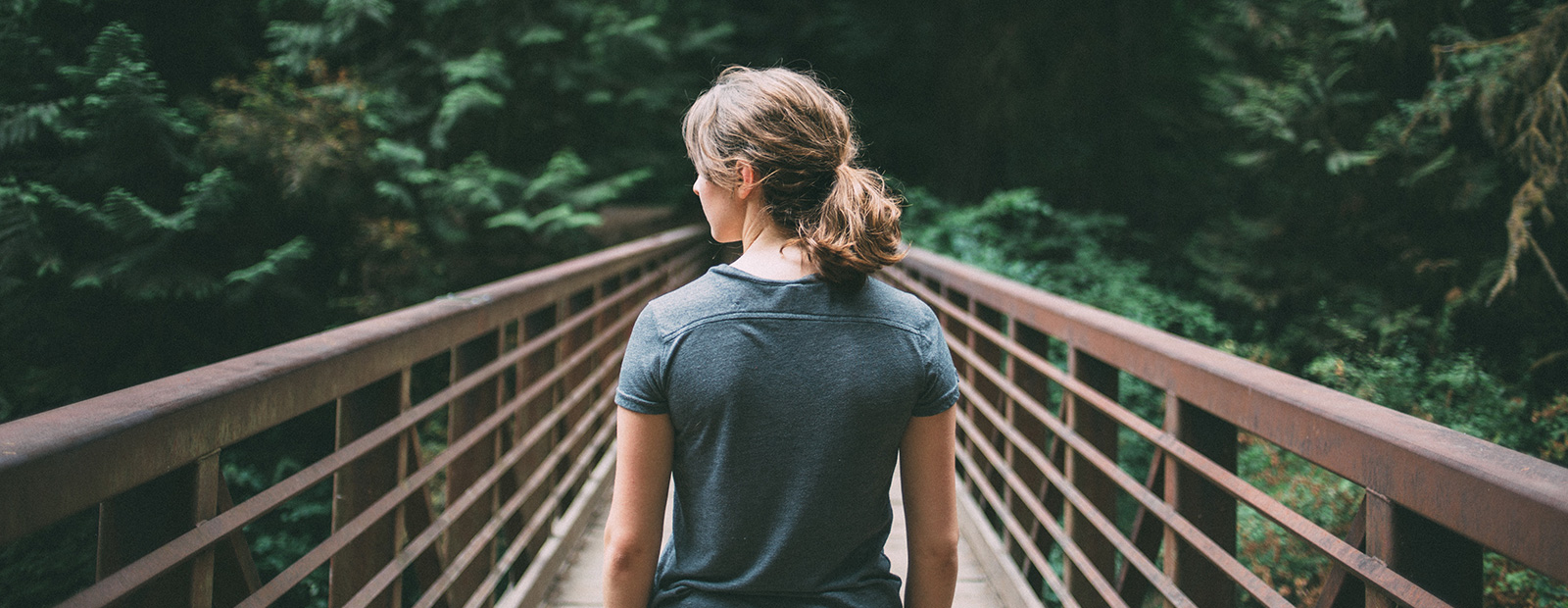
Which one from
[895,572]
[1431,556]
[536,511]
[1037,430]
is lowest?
[895,572]

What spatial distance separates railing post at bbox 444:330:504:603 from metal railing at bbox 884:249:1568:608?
1.85 metres

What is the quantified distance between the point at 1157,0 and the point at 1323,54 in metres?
4.04

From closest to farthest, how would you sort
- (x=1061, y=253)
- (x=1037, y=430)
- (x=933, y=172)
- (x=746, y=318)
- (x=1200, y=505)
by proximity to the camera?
(x=746, y=318) < (x=1200, y=505) < (x=1037, y=430) < (x=1061, y=253) < (x=933, y=172)

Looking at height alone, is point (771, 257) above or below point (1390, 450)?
above

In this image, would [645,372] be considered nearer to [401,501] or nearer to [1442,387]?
[401,501]

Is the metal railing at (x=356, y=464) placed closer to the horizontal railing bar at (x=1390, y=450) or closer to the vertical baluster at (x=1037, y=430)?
the horizontal railing bar at (x=1390, y=450)

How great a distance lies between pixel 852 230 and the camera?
1213 mm

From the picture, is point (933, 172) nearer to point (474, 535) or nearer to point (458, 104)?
point (458, 104)

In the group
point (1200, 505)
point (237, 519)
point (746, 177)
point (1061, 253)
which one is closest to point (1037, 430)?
point (1200, 505)

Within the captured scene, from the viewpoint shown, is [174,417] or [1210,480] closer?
[174,417]

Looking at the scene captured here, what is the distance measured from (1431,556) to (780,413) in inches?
37.7

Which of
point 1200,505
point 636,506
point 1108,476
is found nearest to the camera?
point 636,506

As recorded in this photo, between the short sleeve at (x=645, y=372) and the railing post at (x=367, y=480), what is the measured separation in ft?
3.29

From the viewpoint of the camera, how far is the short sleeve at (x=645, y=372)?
1198mm
